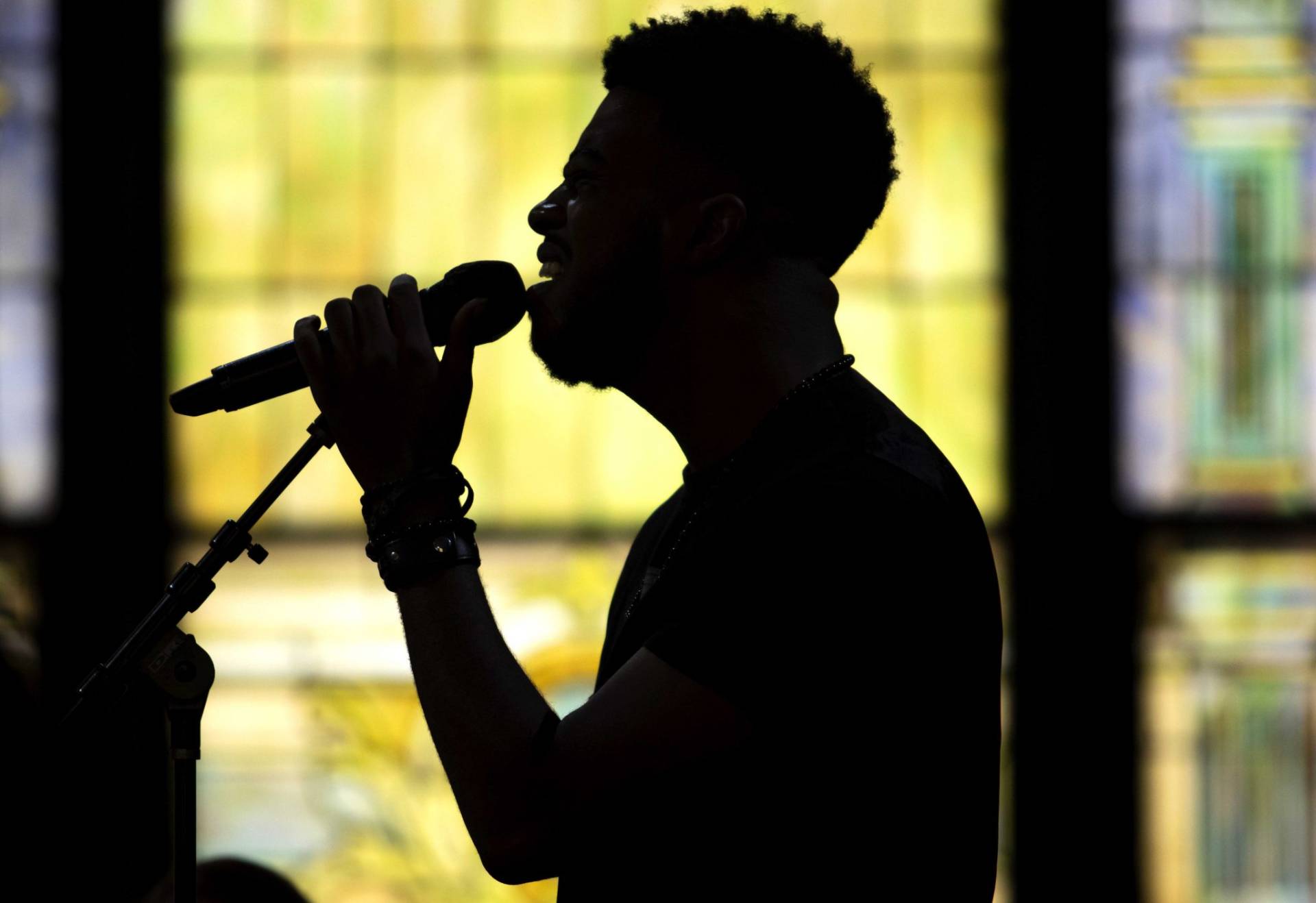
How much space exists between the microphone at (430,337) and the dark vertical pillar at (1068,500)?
237 centimetres

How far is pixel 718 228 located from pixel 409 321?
0.91ft

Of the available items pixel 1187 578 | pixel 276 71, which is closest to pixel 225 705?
pixel 276 71

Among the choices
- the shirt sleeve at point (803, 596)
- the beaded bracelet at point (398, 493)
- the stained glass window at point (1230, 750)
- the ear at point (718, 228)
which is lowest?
the stained glass window at point (1230, 750)

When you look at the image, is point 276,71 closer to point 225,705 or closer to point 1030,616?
point 225,705

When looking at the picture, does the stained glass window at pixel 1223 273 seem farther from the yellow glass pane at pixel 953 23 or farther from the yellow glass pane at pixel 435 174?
the yellow glass pane at pixel 435 174

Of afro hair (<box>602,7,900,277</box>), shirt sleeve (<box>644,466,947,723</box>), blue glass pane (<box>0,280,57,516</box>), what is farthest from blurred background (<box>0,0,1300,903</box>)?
shirt sleeve (<box>644,466,947,723</box>)

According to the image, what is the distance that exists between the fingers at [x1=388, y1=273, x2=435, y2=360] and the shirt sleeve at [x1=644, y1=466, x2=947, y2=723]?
293 mm

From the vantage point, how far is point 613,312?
147cm

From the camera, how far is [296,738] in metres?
3.56

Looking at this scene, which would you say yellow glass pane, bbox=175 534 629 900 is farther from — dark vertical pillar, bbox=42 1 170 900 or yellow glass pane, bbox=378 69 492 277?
yellow glass pane, bbox=378 69 492 277

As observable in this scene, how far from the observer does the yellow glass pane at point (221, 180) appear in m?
3.68

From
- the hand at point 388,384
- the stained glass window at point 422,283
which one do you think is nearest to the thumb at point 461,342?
the hand at point 388,384

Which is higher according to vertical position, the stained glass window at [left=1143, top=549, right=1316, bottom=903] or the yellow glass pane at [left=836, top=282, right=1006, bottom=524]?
the yellow glass pane at [left=836, top=282, right=1006, bottom=524]

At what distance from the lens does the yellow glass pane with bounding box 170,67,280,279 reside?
3676 millimetres
